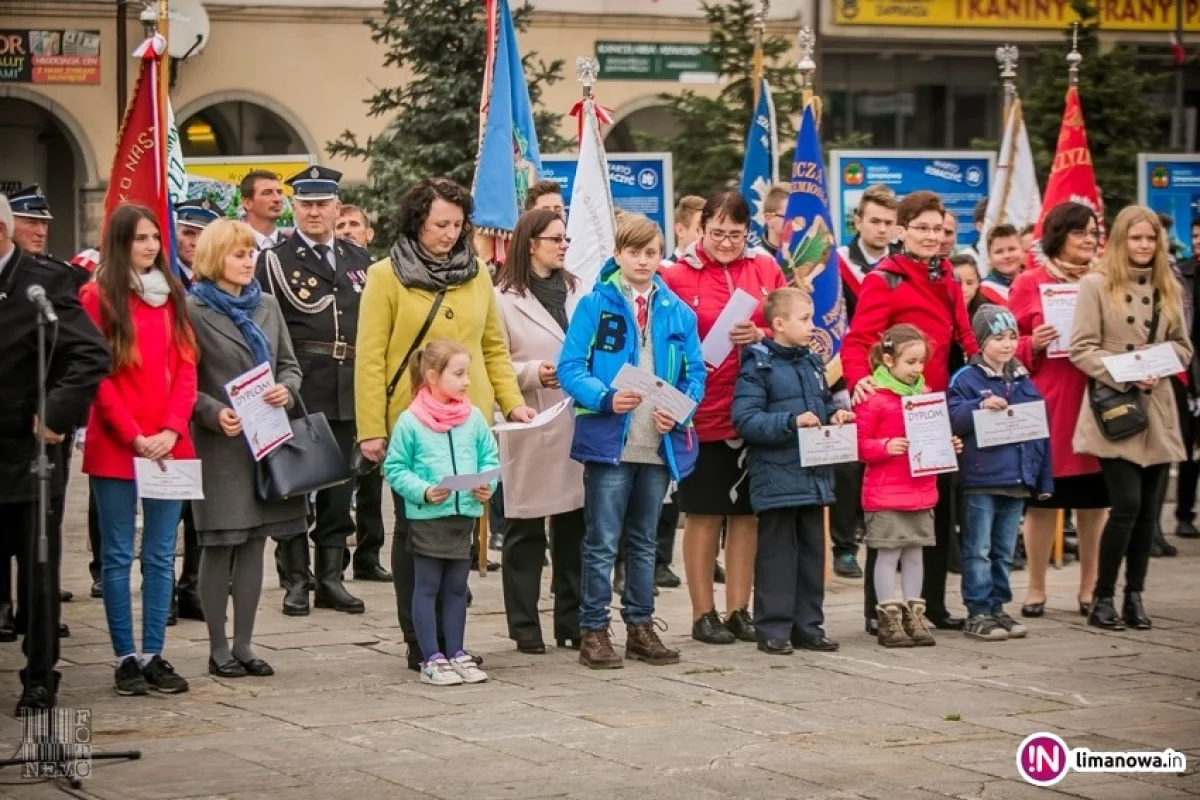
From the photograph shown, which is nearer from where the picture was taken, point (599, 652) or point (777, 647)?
point (599, 652)

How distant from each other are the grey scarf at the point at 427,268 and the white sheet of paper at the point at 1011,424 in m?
2.76

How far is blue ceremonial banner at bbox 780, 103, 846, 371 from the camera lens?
13.1m

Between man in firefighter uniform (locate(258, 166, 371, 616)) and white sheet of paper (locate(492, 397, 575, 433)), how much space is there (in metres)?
1.68

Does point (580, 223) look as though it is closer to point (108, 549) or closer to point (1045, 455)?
point (1045, 455)

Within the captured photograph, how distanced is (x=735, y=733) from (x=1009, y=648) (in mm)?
2606

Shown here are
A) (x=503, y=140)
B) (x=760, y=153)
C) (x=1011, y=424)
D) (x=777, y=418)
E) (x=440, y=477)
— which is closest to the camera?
(x=440, y=477)

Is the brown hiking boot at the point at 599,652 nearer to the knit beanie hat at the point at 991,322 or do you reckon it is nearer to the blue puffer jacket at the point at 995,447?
the blue puffer jacket at the point at 995,447

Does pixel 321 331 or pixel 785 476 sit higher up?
pixel 321 331

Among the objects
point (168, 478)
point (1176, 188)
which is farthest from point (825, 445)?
point (1176, 188)

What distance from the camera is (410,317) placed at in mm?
9664

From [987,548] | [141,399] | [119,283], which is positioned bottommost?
[987,548]

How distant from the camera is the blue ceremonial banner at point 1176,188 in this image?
19.0m

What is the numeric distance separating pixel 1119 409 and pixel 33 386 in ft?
17.8

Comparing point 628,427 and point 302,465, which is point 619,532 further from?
point 302,465
